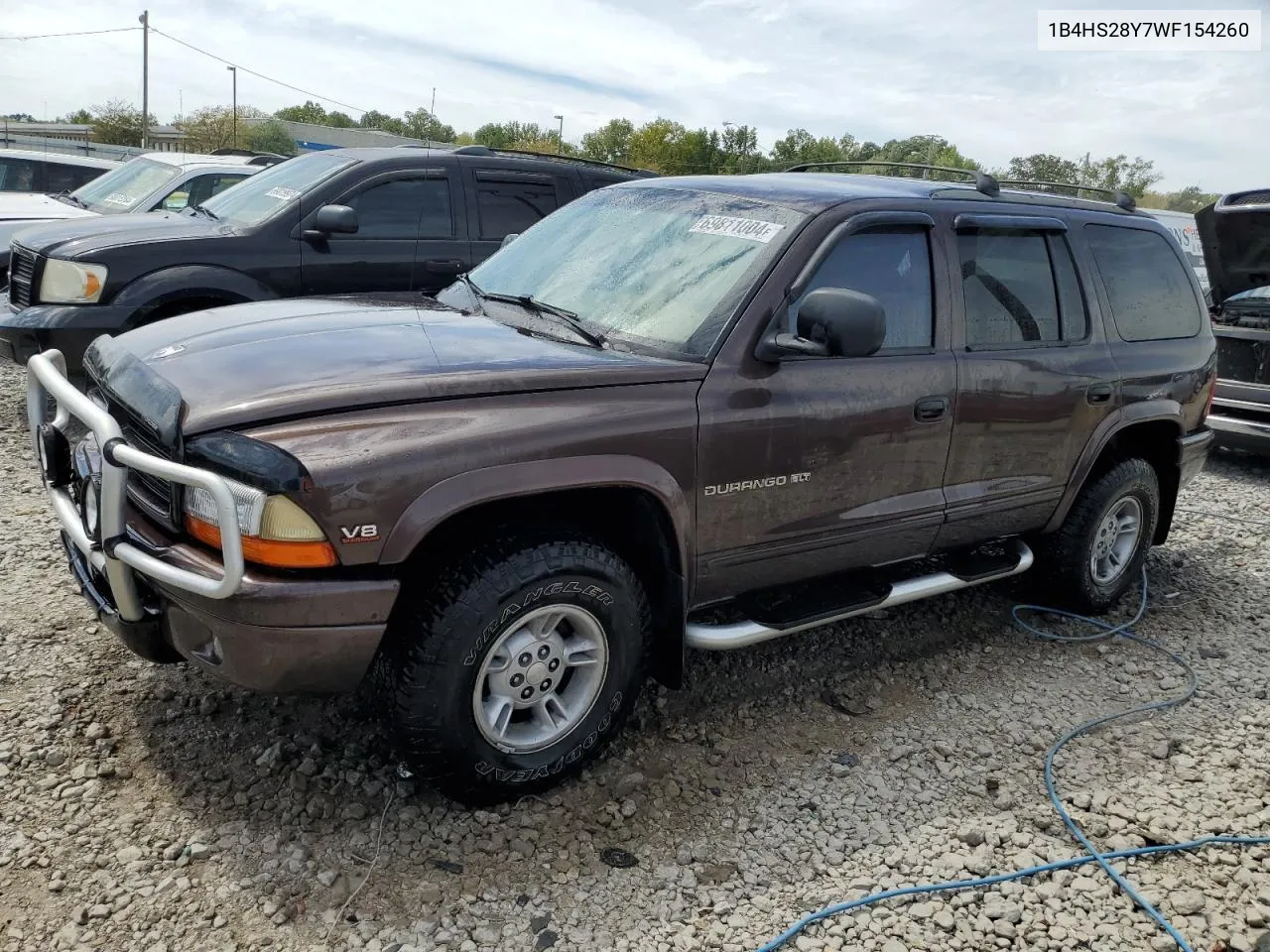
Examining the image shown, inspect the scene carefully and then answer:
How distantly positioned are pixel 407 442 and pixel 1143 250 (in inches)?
147

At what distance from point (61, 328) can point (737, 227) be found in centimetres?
409

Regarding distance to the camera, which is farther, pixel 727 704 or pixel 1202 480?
pixel 1202 480

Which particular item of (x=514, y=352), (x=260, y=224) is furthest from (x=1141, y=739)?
(x=260, y=224)

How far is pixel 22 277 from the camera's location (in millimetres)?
6055

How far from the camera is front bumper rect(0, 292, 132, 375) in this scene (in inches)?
220

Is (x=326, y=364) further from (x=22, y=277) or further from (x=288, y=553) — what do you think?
A: (x=22, y=277)

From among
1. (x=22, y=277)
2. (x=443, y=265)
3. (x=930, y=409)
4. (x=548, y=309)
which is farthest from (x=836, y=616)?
(x=22, y=277)

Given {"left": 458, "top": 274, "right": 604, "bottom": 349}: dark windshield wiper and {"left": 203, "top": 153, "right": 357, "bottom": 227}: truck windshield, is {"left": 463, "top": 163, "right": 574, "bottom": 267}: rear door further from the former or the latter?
{"left": 458, "top": 274, "right": 604, "bottom": 349}: dark windshield wiper

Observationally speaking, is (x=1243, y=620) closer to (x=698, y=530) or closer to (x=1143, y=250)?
(x=1143, y=250)

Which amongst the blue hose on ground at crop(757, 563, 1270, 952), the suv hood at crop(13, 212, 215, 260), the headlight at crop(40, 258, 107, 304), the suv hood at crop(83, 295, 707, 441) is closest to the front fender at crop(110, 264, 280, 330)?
the headlight at crop(40, 258, 107, 304)

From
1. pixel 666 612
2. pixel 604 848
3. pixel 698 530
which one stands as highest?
pixel 698 530

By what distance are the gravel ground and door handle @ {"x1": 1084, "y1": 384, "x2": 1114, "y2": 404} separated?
1.18 metres

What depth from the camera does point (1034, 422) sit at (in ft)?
13.4

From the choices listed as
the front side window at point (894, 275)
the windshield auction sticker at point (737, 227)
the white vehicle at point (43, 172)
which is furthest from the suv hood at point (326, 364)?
the white vehicle at point (43, 172)
